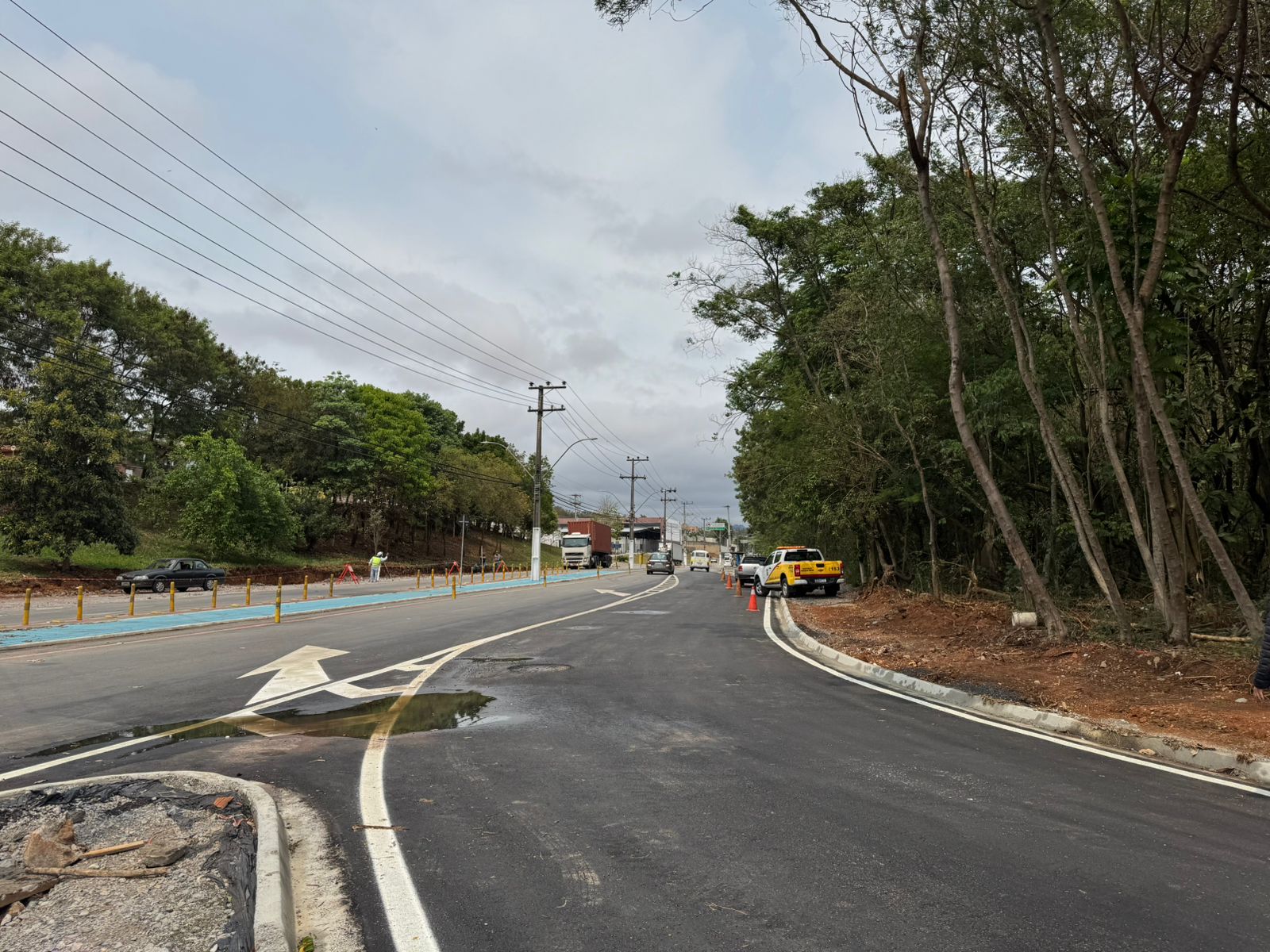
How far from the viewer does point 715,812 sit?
5.40 m

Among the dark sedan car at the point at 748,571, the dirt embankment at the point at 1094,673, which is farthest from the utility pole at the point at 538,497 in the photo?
the dirt embankment at the point at 1094,673

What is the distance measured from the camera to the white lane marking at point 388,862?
143 inches

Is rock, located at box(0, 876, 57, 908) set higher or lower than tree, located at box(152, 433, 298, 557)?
lower

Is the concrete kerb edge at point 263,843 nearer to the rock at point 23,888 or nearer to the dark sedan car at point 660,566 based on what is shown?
the rock at point 23,888

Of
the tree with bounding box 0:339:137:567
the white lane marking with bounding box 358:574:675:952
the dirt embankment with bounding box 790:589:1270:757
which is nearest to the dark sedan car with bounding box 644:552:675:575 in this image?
the tree with bounding box 0:339:137:567

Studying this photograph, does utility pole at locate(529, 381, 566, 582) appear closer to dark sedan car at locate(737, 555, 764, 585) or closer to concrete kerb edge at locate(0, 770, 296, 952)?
dark sedan car at locate(737, 555, 764, 585)

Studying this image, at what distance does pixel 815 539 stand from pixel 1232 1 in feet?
116

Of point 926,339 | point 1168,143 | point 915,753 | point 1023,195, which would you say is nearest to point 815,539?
point 926,339

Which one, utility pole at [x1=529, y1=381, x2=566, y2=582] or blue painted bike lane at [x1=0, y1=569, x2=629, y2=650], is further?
utility pole at [x1=529, y1=381, x2=566, y2=582]

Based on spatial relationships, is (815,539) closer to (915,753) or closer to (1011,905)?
(915,753)

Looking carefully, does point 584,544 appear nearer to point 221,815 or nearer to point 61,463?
point 61,463

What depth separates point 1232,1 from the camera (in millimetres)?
9250

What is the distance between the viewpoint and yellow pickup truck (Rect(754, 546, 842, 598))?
104ft

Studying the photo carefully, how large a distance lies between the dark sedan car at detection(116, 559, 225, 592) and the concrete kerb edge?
27822 millimetres
